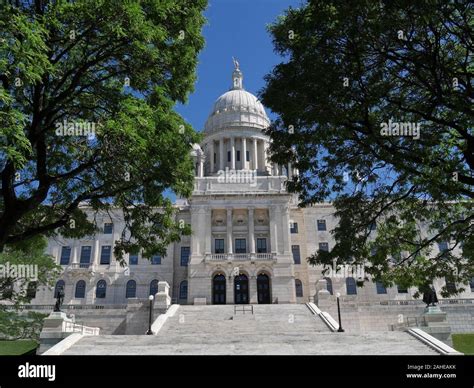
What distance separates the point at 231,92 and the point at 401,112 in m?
57.5

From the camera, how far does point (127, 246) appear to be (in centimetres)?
1531

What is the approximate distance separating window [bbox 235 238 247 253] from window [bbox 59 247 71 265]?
19.8 meters

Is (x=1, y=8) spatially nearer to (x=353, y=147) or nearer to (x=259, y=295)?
(x=353, y=147)

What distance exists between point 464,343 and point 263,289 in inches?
848

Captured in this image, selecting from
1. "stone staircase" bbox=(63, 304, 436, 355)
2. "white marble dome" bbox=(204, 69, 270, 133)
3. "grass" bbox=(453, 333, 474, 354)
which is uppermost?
"white marble dome" bbox=(204, 69, 270, 133)

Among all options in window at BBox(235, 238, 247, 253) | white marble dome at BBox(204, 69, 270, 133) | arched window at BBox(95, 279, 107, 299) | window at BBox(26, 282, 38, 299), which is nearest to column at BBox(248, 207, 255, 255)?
window at BBox(235, 238, 247, 253)

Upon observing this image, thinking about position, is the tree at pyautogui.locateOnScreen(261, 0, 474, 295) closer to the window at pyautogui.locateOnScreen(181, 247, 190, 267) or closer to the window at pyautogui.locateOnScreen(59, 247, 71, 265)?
the window at pyautogui.locateOnScreen(181, 247, 190, 267)

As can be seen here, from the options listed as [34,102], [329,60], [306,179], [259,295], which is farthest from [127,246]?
[259,295]

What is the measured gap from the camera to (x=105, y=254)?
5175 cm

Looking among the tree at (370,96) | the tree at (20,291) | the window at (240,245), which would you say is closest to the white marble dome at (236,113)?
the window at (240,245)

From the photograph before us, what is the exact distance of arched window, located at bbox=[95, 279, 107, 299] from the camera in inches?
1973

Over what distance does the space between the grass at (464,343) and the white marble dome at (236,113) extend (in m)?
39.2

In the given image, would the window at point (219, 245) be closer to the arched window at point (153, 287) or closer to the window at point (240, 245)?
the window at point (240, 245)

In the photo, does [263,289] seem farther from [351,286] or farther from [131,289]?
[131,289]
